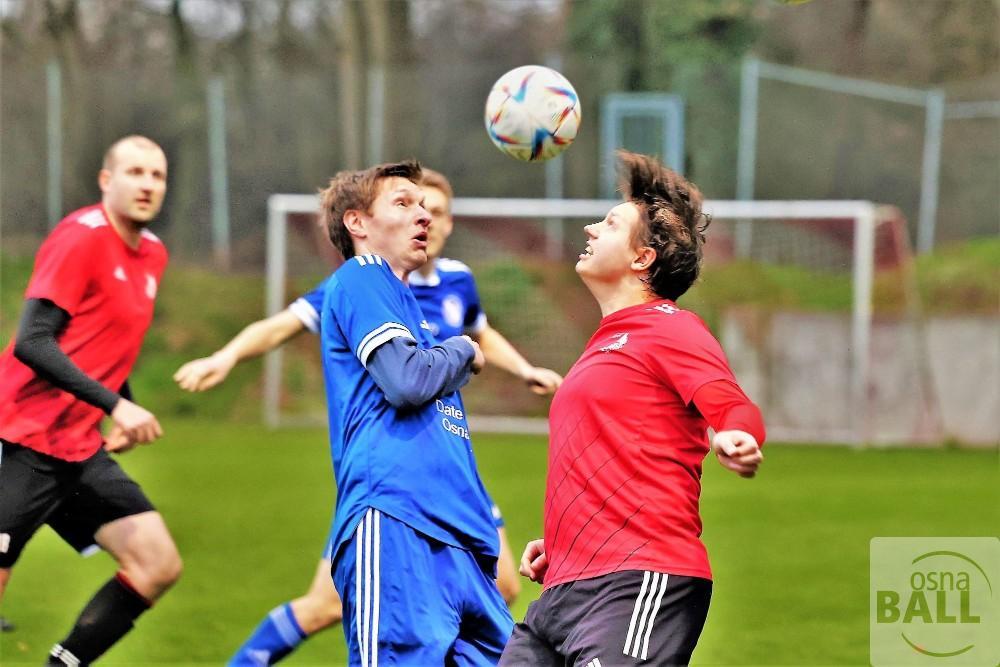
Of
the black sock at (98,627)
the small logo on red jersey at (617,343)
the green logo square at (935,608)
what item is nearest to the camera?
the small logo on red jersey at (617,343)

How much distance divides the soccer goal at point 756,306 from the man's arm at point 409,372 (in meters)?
10.8

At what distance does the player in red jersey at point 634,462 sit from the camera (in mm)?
3357

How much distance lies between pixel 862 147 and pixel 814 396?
4.31 m

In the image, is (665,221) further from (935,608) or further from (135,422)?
(935,608)

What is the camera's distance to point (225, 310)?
693 inches

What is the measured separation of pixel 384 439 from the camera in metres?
3.73

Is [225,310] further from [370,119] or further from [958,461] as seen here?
[958,461]

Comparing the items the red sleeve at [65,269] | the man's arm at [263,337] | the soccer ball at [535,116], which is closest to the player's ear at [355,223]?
the soccer ball at [535,116]

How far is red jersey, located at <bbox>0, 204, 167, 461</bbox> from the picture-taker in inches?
193

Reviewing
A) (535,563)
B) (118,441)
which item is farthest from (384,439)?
(118,441)

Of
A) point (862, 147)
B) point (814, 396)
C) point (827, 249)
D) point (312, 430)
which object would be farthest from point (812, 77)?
point (312, 430)

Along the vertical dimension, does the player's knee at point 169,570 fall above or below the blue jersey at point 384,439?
below

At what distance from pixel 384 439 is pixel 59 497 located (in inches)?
73.9

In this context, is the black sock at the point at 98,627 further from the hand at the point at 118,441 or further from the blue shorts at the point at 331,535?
the blue shorts at the point at 331,535
